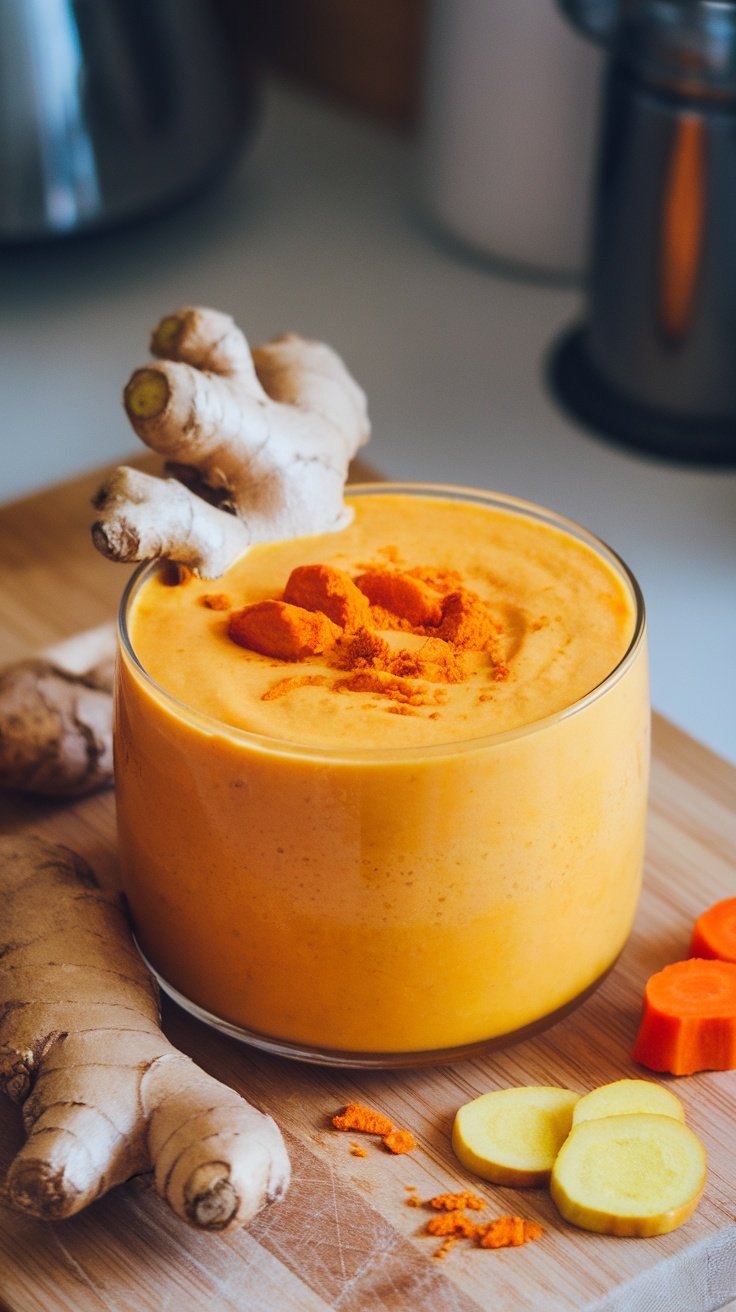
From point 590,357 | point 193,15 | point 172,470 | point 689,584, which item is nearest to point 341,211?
point 193,15

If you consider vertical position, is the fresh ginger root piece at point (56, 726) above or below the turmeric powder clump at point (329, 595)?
below

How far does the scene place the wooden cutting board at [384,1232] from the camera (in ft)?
2.90

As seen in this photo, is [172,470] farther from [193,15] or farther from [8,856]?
[193,15]

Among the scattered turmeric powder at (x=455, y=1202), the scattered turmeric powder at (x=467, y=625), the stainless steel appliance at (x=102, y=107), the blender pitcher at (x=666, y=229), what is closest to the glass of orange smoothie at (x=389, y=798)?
the scattered turmeric powder at (x=467, y=625)

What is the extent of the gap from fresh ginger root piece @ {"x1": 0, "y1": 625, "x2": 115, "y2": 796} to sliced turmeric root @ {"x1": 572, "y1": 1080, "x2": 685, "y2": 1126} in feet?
1.49

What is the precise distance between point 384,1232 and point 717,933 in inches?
12.8

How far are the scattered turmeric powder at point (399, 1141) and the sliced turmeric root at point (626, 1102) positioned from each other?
95mm

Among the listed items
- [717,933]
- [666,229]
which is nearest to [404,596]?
[717,933]

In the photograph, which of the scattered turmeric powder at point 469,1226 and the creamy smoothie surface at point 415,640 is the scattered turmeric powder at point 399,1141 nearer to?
the scattered turmeric powder at point 469,1226

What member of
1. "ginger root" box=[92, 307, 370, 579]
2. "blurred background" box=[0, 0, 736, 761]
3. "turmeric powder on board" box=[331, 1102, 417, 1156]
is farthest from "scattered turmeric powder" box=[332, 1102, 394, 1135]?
"blurred background" box=[0, 0, 736, 761]

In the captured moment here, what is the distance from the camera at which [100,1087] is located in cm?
93

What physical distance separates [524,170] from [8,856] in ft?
3.93

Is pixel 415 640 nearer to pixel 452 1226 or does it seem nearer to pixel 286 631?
pixel 286 631

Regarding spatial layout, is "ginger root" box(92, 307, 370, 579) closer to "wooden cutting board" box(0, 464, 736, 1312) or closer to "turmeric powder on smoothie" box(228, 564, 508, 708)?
"turmeric powder on smoothie" box(228, 564, 508, 708)
